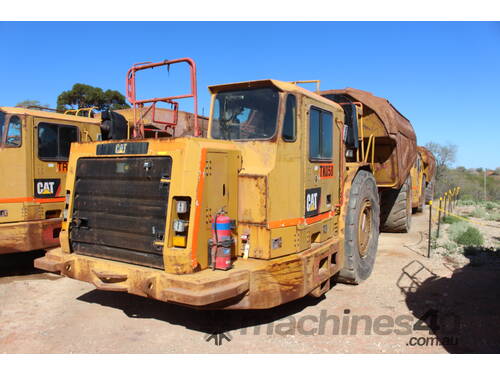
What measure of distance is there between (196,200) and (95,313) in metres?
2.37

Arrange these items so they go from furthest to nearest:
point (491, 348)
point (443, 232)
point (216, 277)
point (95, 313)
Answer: point (443, 232) < point (95, 313) < point (491, 348) < point (216, 277)

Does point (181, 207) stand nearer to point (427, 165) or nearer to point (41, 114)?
point (41, 114)

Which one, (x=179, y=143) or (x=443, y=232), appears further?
(x=443, y=232)

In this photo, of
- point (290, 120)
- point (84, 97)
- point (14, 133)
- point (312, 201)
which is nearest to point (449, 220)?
point (312, 201)

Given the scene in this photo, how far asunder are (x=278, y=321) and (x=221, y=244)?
143cm

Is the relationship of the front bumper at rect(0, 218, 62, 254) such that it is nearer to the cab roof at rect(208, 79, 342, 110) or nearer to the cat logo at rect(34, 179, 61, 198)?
the cat logo at rect(34, 179, 61, 198)

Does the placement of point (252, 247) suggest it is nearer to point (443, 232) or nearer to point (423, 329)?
point (423, 329)

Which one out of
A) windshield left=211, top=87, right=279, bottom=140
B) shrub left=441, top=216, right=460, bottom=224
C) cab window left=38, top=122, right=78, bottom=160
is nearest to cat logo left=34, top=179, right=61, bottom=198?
cab window left=38, top=122, right=78, bottom=160

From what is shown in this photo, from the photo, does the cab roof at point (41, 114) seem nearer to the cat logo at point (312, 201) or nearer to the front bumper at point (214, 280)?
the front bumper at point (214, 280)

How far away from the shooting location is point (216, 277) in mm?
3779

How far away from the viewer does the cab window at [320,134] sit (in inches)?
190

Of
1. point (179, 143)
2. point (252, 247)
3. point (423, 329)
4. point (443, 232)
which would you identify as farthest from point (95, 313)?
point (443, 232)

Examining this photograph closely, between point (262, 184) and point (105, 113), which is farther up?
point (105, 113)

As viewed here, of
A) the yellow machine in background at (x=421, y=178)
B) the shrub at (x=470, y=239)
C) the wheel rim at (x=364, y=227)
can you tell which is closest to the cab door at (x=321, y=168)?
the wheel rim at (x=364, y=227)
